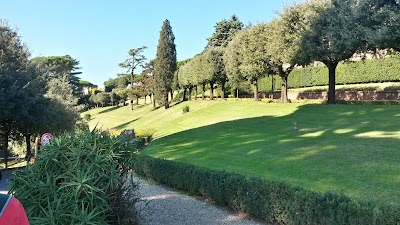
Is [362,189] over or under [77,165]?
under

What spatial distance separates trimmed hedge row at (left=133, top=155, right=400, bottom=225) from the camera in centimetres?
466

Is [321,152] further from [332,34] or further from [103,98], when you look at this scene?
[103,98]

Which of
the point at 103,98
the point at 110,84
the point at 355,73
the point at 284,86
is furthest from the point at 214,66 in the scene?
the point at 110,84

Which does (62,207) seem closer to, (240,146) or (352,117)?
(240,146)

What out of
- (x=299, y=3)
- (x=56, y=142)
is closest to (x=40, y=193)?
(x=56, y=142)

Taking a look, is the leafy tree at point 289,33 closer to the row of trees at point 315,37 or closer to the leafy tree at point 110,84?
the row of trees at point 315,37

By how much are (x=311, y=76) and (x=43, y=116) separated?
27.0m

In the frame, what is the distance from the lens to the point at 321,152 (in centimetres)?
1032

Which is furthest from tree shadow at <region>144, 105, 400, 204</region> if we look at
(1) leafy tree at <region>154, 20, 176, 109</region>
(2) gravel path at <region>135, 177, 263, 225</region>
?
(1) leafy tree at <region>154, 20, 176, 109</region>

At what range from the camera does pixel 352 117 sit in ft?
58.1

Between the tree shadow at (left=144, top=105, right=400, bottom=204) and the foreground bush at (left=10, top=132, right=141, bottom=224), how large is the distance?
387cm

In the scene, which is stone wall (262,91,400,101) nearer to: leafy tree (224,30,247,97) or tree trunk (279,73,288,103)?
tree trunk (279,73,288,103)

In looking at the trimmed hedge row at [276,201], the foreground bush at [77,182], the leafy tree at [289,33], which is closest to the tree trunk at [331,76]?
the leafy tree at [289,33]

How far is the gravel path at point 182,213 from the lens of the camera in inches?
271
